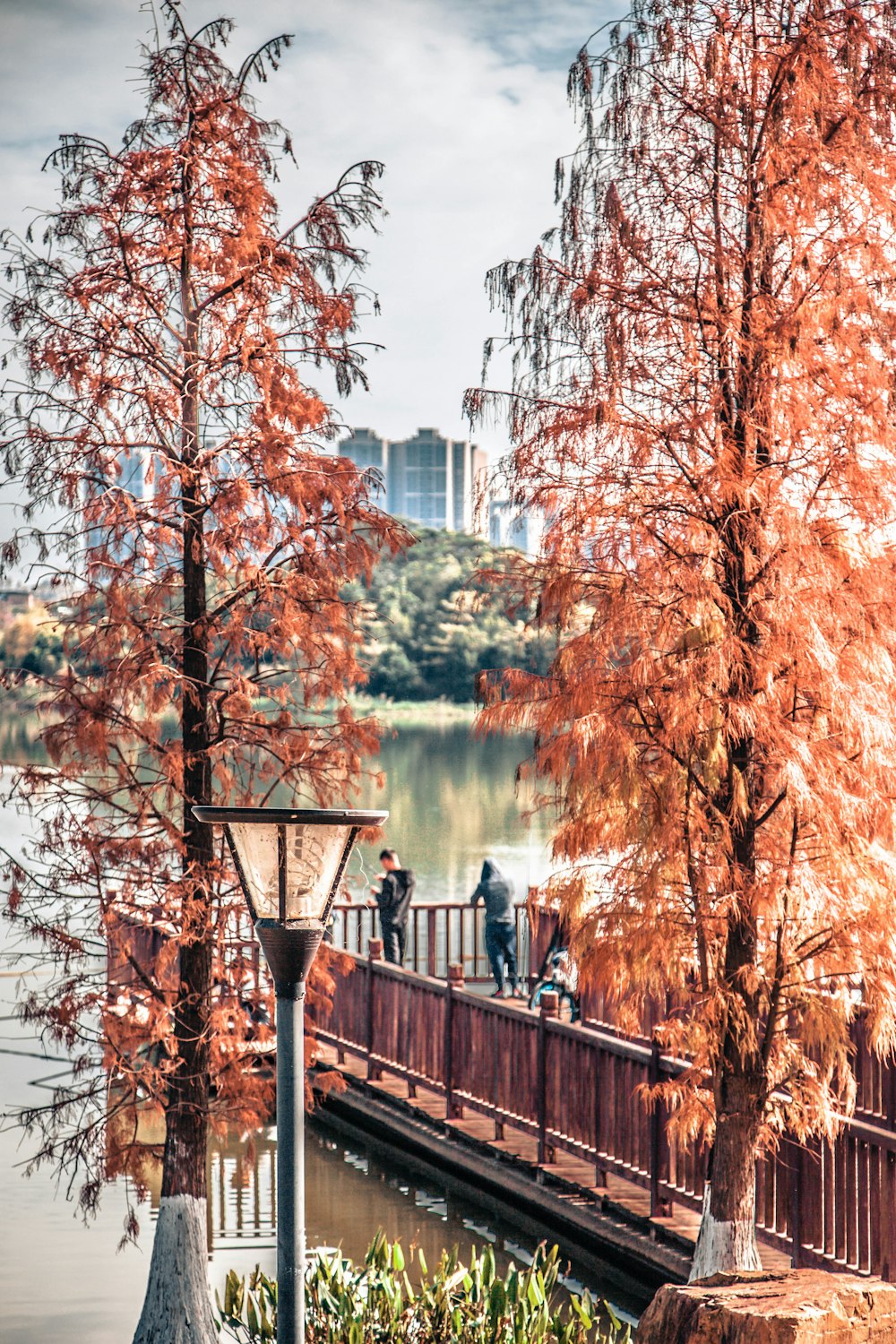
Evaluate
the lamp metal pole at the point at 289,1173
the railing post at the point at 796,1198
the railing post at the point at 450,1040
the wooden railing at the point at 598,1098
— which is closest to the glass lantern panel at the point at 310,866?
the lamp metal pole at the point at 289,1173

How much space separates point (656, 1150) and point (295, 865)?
510cm

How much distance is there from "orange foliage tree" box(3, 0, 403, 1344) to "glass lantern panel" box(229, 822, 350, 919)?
3.04 m

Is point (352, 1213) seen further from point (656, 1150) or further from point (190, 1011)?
point (190, 1011)

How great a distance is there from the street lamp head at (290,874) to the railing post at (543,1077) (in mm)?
5715

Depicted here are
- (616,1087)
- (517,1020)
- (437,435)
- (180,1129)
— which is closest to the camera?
(180,1129)

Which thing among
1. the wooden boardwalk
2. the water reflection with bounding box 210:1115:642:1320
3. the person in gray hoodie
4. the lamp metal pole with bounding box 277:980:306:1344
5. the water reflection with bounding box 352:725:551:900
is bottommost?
the water reflection with bounding box 352:725:551:900

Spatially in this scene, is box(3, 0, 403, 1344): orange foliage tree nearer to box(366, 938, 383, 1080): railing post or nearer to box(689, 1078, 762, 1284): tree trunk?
box(689, 1078, 762, 1284): tree trunk

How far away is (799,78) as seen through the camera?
24.6 feet

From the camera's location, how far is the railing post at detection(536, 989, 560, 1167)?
11.1 m

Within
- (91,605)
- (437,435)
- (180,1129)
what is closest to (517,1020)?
(180,1129)

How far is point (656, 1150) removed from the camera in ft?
32.3

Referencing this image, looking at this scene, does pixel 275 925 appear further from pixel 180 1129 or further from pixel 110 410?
pixel 110 410

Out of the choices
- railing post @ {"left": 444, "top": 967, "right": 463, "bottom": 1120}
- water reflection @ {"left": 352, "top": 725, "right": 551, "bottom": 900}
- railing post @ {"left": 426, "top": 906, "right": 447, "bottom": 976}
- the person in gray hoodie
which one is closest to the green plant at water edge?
railing post @ {"left": 444, "top": 967, "right": 463, "bottom": 1120}

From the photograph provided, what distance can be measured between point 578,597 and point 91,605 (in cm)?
286
